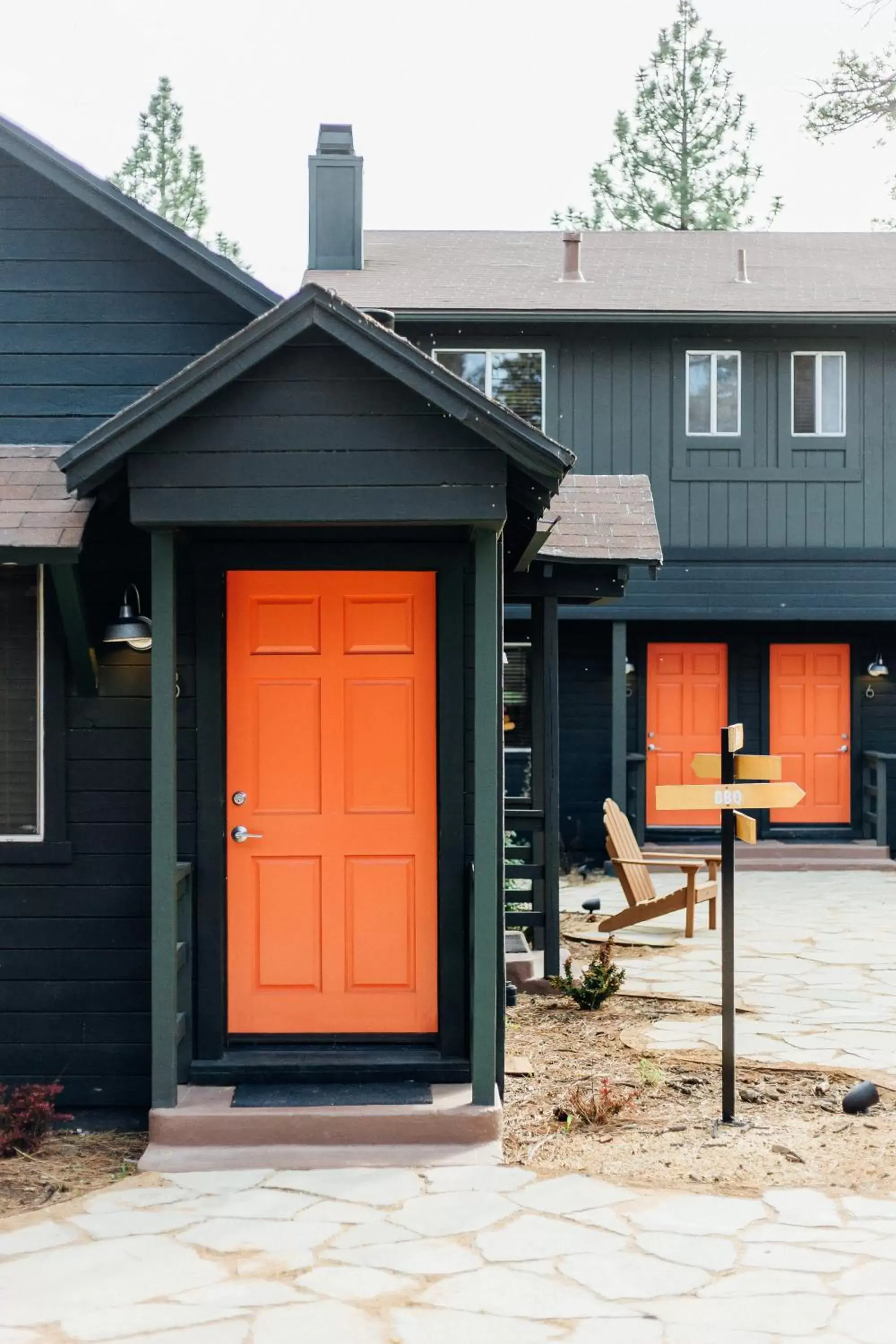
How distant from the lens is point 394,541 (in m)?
6.48

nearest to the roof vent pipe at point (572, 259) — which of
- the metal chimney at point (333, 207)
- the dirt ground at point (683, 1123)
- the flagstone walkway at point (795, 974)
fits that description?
the metal chimney at point (333, 207)

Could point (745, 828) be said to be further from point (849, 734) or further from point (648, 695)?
point (849, 734)

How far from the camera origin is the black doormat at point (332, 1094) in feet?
19.6

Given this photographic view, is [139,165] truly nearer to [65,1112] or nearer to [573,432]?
[573,432]

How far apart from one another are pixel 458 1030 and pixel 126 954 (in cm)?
153

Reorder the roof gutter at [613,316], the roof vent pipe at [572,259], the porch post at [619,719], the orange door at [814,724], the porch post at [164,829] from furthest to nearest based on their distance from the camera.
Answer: the roof vent pipe at [572,259] → the orange door at [814,724] → the roof gutter at [613,316] → the porch post at [619,719] → the porch post at [164,829]

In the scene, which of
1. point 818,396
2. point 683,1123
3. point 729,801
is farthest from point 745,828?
point 818,396

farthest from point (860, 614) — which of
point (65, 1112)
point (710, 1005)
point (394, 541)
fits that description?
point (65, 1112)

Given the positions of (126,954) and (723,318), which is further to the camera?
(723,318)

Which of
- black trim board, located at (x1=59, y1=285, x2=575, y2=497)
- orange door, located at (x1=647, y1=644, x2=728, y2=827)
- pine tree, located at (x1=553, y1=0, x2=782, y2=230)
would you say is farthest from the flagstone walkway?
pine tree, located at (x1=553, y1=0, x2=782, y2=230)

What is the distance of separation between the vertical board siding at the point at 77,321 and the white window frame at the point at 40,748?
80cm

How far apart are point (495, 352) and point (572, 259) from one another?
7.12ft

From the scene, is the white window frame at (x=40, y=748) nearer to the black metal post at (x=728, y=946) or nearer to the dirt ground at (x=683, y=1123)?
the dirt ground at (x=683, y=1123)

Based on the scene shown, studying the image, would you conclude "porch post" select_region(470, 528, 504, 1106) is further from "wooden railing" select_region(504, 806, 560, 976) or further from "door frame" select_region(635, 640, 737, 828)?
"door frame" select_region(635, 640, 737, 828)
